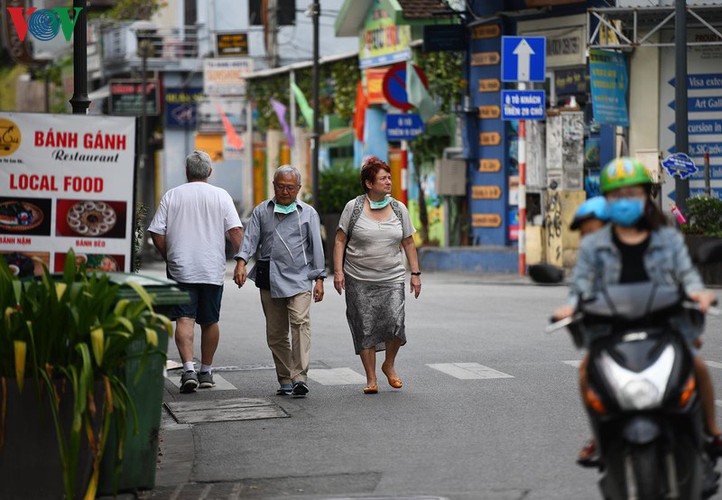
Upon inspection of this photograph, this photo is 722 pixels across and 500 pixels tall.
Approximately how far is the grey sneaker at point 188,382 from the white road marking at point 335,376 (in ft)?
3.91

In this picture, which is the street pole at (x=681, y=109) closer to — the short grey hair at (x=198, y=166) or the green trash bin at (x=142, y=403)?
the short grey hair at (x=198, y=166)

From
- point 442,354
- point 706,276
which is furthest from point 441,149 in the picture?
point 442,354

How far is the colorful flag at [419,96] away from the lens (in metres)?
33.7

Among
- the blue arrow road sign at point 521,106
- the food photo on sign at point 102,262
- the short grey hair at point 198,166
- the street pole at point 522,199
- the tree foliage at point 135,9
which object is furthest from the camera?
the tree foliage at point 135,9

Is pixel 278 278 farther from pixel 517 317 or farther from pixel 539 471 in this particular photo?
pixel 517 317

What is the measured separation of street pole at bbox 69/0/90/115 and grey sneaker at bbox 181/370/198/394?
229cm

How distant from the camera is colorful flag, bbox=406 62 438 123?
3366cm

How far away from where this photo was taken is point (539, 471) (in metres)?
8.71

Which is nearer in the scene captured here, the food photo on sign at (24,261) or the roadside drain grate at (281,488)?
the roadside drain grate at (281,488)

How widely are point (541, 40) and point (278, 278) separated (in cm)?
1569

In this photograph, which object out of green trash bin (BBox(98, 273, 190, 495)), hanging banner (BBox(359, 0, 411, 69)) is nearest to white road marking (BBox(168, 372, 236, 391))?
green trash bin (BBox(98, 273, 190, 495))

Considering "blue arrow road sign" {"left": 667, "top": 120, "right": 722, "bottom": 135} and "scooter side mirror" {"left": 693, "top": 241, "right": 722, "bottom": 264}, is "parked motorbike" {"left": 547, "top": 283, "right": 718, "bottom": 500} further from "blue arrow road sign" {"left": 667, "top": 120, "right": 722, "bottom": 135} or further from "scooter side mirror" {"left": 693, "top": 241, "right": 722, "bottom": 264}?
"blue arrow road sign" {"left": 667, "top": 120, "right": 722, "bottom": 135}

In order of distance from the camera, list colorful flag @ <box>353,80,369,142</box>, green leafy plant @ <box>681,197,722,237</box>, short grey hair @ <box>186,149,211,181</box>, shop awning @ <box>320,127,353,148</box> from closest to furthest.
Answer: short grey hair @ <box>186,149,211,181</box>, green leafy plant @ <box>681,197,722,237</box>, colorful flag @ <box>353,80,369,142</box>, shop awning @ <box>320,127,353,148</box>

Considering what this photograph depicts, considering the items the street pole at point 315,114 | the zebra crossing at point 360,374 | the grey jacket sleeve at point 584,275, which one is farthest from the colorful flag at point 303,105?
the grey jacket sleeve at point 584,275
